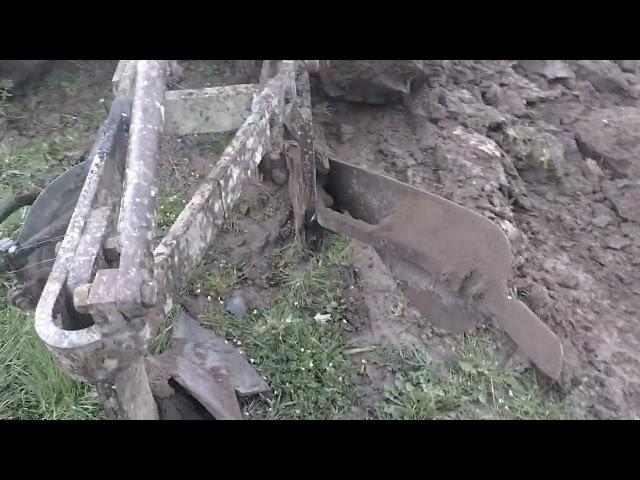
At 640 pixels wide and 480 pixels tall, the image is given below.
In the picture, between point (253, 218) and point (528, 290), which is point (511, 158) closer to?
point (528, 290)

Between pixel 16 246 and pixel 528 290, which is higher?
pixel 16 246

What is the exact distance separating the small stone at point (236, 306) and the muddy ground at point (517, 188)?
0.04 m

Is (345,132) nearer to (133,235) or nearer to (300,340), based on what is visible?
(300,340)

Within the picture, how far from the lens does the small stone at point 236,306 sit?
10.5 feet

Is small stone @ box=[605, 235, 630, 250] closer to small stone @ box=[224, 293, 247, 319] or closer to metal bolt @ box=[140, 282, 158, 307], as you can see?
small stone @ box=[224, 293, 247, 319]

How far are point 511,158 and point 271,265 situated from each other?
160cm

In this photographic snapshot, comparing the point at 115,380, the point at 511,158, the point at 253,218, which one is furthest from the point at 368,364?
the point at 511,158

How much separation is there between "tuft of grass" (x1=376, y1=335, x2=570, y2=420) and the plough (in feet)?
0.42

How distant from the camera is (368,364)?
9.76ft

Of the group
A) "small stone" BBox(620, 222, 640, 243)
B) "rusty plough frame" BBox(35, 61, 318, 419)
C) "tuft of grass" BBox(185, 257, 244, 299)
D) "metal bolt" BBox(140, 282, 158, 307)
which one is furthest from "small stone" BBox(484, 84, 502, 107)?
"metal bolt" BBox(140, 282, 158, 307)

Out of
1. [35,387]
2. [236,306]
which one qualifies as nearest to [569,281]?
[236,306]

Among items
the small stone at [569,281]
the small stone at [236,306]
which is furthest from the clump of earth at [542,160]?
the small stone at [236,306]

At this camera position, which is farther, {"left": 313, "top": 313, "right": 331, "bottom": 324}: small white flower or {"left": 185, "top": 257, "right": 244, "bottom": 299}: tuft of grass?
{"left": 185, "top": 257, "right": 244, "bottom": 299}: tuft of grass

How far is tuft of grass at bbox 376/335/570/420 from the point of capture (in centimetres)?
276
